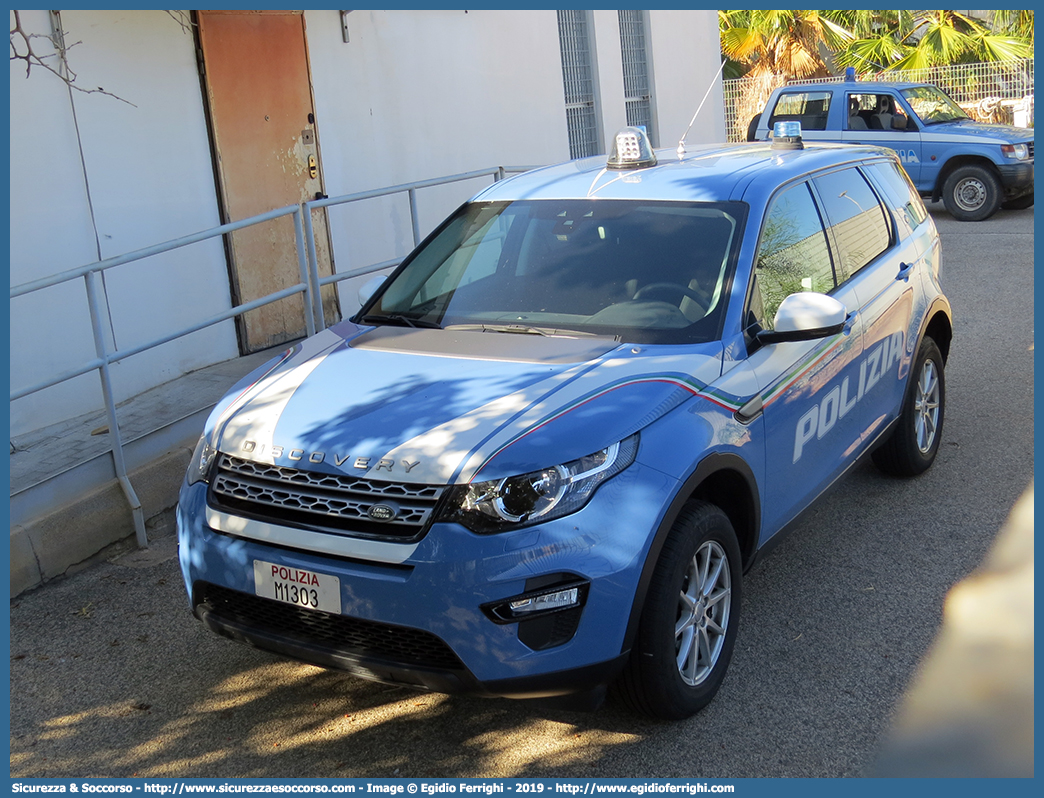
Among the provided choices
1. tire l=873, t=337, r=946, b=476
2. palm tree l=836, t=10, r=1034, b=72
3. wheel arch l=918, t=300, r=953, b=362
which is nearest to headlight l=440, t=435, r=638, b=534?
tire l=873, t=337, r=946, b=476

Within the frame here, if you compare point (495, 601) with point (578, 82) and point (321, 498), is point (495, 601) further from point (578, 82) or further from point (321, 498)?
point (578, 82)

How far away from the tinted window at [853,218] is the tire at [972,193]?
10.8 metres

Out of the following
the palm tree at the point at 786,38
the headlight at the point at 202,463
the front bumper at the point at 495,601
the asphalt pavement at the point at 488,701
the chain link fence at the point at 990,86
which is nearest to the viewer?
the front bumper at the point at 495,601

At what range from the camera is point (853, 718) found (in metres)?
3.65

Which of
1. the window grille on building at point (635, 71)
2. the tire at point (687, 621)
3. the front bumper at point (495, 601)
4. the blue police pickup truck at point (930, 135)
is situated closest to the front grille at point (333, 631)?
the front bumper at point (495, 601)

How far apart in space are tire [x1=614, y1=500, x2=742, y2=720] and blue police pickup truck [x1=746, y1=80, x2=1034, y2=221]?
12.9m

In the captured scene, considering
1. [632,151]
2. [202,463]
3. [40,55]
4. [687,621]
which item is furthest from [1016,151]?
[202,463]

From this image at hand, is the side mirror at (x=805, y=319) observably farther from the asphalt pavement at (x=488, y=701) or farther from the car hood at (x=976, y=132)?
the car hood at (x=976, y=132)

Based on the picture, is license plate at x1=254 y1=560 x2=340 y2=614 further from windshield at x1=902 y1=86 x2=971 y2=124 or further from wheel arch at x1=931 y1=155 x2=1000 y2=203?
windshield at x1=902 y1=86 x2=971 y2=124

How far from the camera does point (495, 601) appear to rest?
10.1 ft

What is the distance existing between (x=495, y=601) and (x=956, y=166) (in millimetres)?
14251

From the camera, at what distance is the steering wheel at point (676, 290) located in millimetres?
4020

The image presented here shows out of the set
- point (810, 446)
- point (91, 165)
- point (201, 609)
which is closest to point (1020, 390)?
point (810, 446)

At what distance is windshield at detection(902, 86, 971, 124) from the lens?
50.9ft
